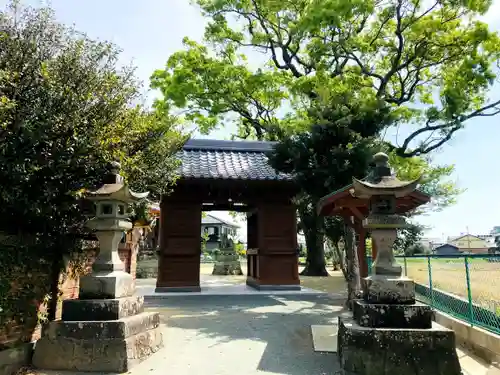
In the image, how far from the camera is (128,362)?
456 cm

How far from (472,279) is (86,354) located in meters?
5.57

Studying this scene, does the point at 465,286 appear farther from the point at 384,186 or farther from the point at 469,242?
the point at 469,242

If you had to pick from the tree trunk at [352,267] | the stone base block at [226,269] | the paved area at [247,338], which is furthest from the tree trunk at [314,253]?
the tree trunk at [352,267]

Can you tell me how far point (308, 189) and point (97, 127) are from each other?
517cm

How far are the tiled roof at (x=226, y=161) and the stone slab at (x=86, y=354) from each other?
6.07m

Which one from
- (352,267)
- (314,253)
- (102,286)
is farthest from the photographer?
(314,253)

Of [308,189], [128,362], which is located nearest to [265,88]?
[308,189]

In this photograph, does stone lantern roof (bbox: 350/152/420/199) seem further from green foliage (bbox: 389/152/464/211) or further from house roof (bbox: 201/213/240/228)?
house roof (bbox: 201/213/240/228)

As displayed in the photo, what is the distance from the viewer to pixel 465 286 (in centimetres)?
567

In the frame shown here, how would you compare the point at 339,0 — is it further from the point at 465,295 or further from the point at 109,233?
the point at 109,233

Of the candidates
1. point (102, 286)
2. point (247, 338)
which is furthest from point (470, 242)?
point (102, 286)

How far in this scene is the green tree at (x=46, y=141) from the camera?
4145 mm

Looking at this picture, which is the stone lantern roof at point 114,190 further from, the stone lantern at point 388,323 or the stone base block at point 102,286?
the stone lantern at point 388,323

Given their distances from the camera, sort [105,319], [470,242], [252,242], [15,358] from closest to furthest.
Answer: [15,358], [105,319], [252,242], [470,242]
